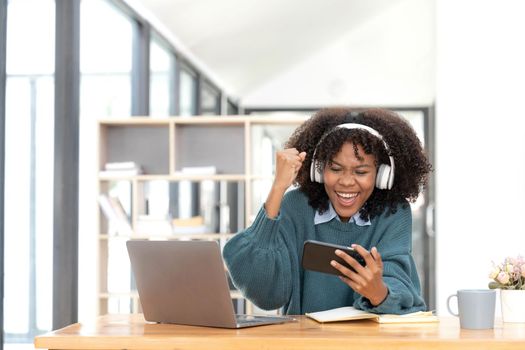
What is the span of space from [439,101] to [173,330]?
12.4 feet

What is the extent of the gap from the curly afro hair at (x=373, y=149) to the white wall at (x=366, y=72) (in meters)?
6.91

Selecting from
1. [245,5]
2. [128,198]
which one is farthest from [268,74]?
[128,198]

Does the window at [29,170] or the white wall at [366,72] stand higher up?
the white wall at [366,72]

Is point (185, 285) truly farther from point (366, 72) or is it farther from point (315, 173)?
point (366, 72)

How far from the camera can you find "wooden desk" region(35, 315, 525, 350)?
1852 mm

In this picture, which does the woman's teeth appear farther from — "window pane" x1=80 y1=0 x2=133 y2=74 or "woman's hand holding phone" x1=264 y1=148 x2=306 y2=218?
"window pane" x1=80 y1=0 x2=133 y2=74

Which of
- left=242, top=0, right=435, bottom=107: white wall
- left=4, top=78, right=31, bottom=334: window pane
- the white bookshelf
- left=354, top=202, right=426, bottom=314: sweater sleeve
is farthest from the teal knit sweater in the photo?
left=242, top=0, right=435, bottom=107: white wall

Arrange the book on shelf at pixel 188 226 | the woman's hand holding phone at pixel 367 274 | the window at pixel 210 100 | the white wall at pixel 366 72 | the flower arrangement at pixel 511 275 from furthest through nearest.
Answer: the white wall at pixel 366 72
the window at pixel 210 100
the book on shelf at pixel 188 226
the flower arrangement at pixel 511 275
the woman's hand holding phone at pixel 367 274

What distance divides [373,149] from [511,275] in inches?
18.9

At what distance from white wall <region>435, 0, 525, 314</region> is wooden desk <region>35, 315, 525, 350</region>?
3.17 meters

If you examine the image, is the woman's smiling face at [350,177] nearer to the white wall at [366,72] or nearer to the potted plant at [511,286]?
the potted plant at [511,286]

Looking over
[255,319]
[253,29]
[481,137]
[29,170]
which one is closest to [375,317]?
[255,319]

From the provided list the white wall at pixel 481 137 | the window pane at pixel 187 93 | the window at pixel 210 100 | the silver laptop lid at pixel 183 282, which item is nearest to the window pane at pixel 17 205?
the silver laptop lid at pixel 183 282

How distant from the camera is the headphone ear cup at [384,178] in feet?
8.20
